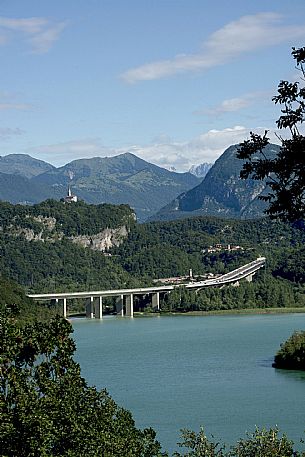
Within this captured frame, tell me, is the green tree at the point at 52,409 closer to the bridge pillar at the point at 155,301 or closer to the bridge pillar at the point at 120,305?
the bridge pillar at the point at 120,305

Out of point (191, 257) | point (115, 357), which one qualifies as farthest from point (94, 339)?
point (191, 257)

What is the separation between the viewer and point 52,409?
12164 mm

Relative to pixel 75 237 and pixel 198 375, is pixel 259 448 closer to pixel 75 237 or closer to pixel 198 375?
pixel 198 375

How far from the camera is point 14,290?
64.8 metres

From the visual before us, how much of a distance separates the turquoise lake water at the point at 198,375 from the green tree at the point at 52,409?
29.0 ft

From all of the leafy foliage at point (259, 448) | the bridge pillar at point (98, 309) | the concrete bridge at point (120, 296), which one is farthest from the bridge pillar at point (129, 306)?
the leafy foliage at point (259, 448)

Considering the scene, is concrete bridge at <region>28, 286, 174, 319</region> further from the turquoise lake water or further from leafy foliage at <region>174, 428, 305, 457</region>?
leafy foliage at <region>174, 428, 305, 457</region>

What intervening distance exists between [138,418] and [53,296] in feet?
Result: 173

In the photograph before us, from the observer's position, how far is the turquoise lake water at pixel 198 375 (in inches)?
1009

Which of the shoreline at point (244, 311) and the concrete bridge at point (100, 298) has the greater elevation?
the concrete bridge at point (100, 298)

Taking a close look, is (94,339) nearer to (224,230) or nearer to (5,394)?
(5,394)

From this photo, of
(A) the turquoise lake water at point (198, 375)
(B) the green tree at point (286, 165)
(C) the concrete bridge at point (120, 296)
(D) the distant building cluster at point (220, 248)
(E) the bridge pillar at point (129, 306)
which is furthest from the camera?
(D) the distant building cluster at point (220, 248)

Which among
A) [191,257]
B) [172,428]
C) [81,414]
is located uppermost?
[191,257]

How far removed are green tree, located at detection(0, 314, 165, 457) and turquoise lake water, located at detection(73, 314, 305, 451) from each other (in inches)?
348
